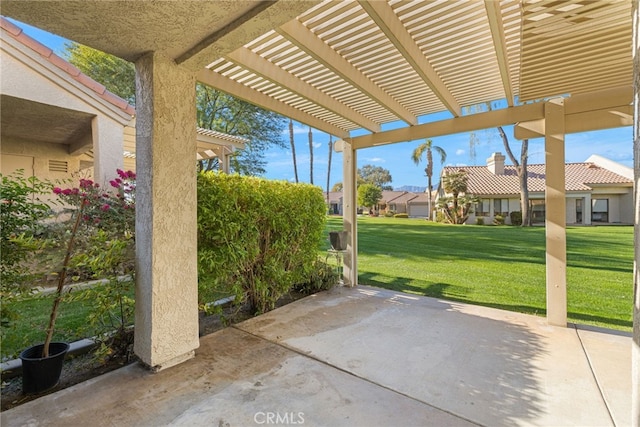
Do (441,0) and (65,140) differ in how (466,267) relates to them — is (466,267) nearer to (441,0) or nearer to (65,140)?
(441,0)

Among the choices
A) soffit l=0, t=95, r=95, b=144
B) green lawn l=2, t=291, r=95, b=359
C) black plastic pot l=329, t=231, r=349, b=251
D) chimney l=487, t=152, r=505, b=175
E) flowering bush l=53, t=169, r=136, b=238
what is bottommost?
green lawn l=2, t=291, r=95, b=359

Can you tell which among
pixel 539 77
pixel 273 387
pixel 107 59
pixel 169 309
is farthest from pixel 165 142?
Result: pixel 107 59

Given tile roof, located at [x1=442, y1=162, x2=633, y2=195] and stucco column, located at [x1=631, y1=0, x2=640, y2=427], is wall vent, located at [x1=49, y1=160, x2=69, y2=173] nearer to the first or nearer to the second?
stucco column, located at [x1=631, y1=0, x2=640, y2=427]

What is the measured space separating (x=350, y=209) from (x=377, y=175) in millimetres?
57090

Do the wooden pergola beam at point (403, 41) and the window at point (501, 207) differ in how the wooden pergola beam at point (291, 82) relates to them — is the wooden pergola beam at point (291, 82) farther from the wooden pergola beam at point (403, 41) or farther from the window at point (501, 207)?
the window at point (501, 207)

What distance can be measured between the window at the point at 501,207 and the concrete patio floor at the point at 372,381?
81.1 ft

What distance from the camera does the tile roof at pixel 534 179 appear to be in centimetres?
2400

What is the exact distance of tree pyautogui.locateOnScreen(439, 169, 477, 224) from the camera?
25.3 metres

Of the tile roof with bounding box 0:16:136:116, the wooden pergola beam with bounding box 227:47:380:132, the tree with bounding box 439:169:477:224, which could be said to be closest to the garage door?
the tree with bounding box 439:169:477:224

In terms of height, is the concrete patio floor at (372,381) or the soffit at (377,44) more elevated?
the soffit at (377,44)

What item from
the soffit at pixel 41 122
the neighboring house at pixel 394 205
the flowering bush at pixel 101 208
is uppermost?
the soffit at pixel 41 122

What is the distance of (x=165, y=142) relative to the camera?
2.95 metres
